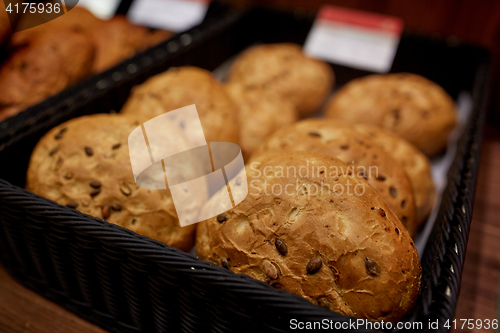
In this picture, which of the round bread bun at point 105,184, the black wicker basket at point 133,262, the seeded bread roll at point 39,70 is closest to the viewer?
the black wicker basket at point 133,262

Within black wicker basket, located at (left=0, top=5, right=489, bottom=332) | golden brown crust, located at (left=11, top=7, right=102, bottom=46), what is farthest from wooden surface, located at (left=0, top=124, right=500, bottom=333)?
golden brown crust, located at (left=11, top=7, right=102, bottom=46)

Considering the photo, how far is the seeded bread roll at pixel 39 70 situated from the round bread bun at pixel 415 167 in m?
1.27

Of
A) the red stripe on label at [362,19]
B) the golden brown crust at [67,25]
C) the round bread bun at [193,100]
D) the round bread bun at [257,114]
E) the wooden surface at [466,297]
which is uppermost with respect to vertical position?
the golden brown crust at [67,25]

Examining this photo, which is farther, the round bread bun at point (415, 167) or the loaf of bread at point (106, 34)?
the loaf of bread at point (106, 34)

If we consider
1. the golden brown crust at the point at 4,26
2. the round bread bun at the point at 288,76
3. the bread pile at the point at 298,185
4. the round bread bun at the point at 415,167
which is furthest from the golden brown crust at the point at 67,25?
the round bread bun at the point at 415,167

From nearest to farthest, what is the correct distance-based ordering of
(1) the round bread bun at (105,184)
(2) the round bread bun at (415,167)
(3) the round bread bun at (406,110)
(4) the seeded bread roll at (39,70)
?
(1) the round bread bun at (105,184) → (2) the round bread bun at (415,167) → (4) the seeded bread roll at (39,70) → (3) the round bread bun at (406,110)

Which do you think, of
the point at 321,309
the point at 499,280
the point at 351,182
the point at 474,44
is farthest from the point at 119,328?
the point at 474,44

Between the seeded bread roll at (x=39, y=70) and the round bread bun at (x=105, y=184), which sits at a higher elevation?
the seeded bread roll at (x=39, y=70)

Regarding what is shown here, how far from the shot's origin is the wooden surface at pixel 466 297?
1.16 meters

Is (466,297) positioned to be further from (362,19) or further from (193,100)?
(362,19)

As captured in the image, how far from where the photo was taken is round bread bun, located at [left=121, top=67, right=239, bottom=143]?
54.7 inches

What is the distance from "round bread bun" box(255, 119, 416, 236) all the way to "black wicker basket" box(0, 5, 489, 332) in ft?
0.39

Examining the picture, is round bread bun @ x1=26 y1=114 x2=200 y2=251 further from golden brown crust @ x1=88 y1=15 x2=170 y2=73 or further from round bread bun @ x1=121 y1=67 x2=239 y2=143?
golden brown crust @ x1=88 y1=15 x2=170 y2=73

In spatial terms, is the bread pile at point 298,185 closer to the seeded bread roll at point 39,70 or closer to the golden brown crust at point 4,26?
the seeded bread roll at point 39,70
